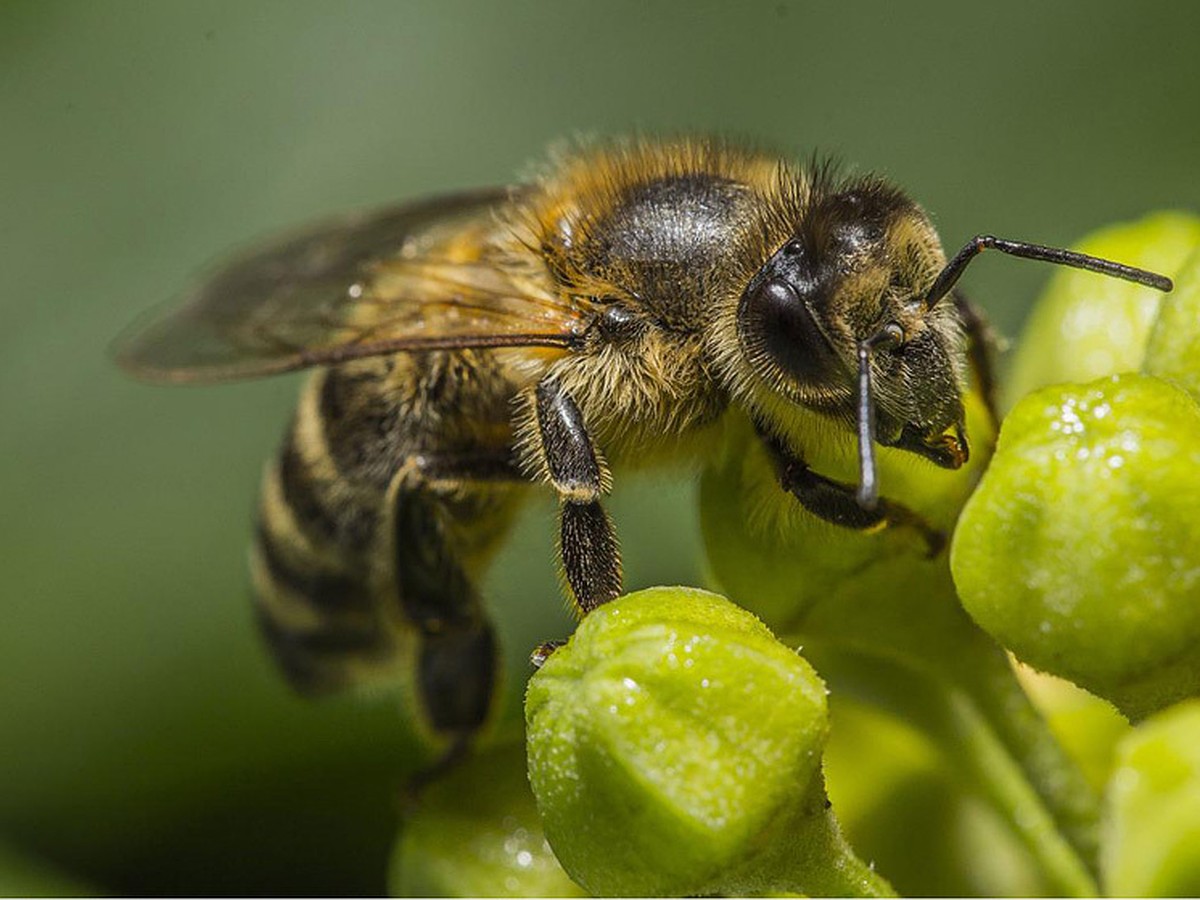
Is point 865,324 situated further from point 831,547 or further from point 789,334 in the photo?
point 831,547

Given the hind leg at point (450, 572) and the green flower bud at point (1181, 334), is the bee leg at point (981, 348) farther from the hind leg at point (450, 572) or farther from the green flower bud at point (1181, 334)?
the hind leg at point (450, 572)

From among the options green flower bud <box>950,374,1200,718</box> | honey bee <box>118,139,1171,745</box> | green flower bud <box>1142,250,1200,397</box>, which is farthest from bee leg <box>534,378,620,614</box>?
green flower bud <box>1142,250,1200,397</box>

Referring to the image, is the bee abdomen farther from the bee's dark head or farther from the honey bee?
the bee's dark head

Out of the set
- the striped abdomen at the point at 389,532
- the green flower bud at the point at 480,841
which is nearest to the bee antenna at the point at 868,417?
the green flower bud at the point at 480,841

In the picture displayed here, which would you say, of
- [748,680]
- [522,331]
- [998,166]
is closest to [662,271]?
[522,331]

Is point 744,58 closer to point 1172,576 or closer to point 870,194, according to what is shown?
point 870,194

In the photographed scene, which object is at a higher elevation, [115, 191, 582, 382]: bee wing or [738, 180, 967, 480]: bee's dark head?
[738, 180, 967, 480]: bee's dark head
